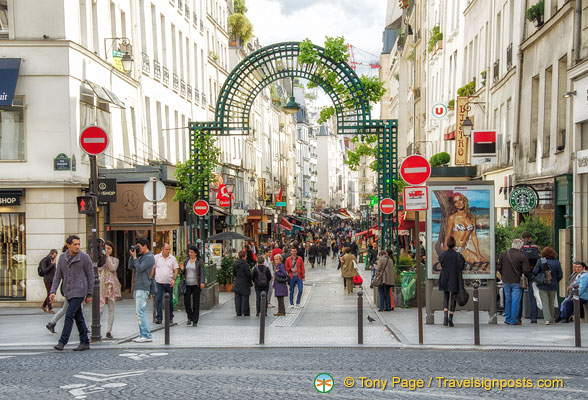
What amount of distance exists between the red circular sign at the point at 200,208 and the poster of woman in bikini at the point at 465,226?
32.3 ft

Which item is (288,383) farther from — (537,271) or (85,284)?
(537,271)

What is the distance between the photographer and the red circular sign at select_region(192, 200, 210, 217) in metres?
26.9

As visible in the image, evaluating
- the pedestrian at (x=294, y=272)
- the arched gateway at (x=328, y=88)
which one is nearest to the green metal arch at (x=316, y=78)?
the arched gateway at (x=328, y=88)

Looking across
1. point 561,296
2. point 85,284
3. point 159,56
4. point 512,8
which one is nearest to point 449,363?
point 85,284

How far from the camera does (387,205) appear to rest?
25812 millimetres

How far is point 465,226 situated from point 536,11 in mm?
7617

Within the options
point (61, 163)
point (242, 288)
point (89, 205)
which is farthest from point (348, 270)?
point (89, 205)

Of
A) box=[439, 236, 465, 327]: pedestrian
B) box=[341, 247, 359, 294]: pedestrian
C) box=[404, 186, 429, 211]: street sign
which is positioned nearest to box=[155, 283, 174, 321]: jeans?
box=[439, 236, 465, 327]: pedestrian

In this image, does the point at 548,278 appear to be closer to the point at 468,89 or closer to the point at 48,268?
the point at 48,268

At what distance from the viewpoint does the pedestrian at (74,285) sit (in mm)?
14227

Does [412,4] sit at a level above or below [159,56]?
above

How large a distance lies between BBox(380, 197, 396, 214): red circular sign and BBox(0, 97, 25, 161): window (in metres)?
9.99

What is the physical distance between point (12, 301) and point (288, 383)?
53.7 feet

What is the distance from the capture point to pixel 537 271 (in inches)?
721
